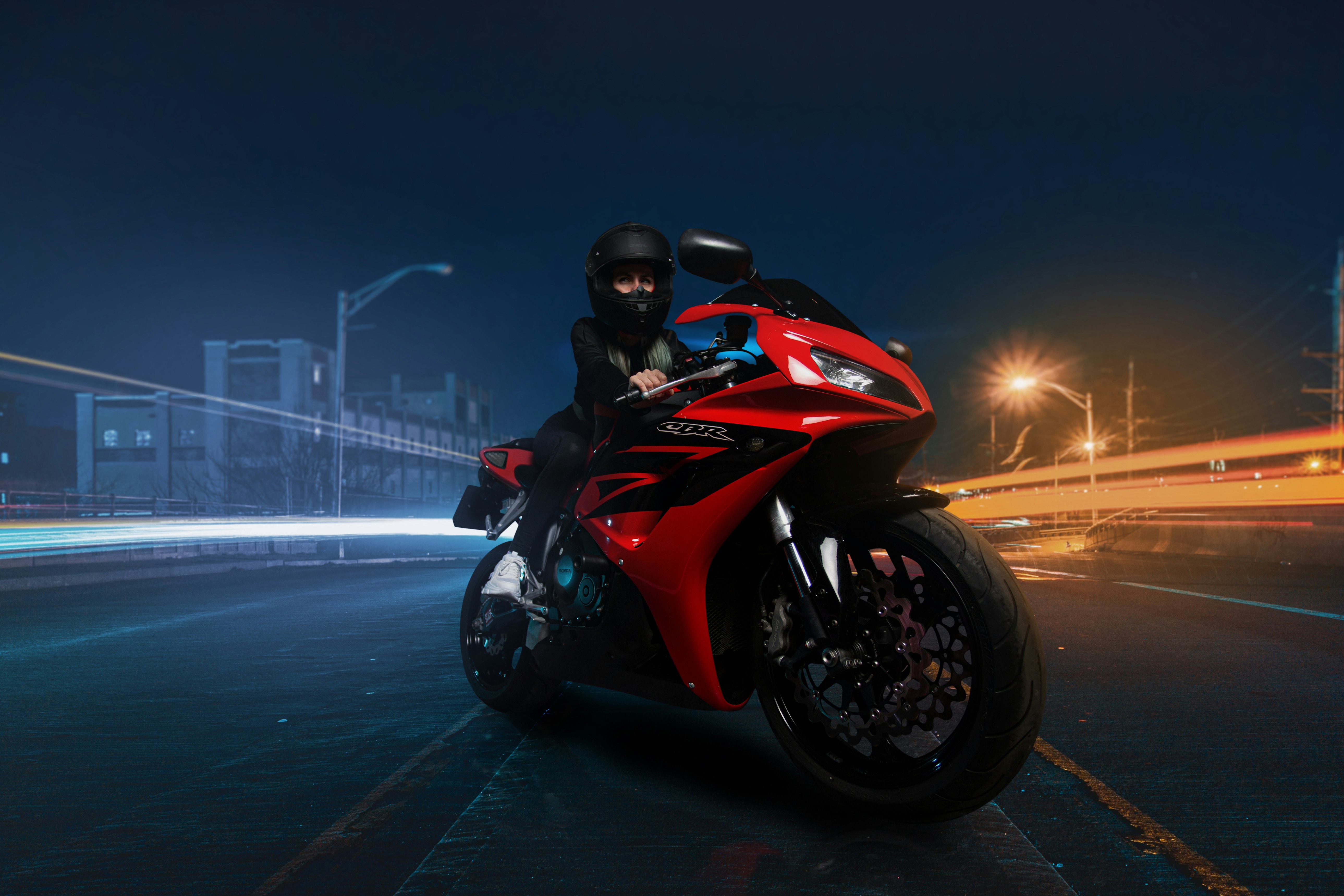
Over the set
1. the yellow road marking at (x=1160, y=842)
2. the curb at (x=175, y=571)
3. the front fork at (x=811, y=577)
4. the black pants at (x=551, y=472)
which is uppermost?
the black pants at (x=551, y=472)

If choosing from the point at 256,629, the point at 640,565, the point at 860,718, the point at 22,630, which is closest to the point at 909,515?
the point at 860,718

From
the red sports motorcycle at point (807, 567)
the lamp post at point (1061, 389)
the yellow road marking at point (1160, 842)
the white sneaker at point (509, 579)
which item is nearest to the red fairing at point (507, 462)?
the white sneaker at point (509, 579)

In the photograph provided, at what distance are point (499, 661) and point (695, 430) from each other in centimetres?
248

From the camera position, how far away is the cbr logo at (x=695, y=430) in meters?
3.49

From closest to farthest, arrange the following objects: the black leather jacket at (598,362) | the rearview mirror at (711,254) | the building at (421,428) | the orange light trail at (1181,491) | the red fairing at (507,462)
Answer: the rearview mirror at (711,254)
the black leather jacket at (598,362)
the red fairing at (507,462)
the orange light trail at (1181,491)
the building at (421,428)

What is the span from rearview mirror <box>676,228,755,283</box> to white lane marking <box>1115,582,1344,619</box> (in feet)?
25.4

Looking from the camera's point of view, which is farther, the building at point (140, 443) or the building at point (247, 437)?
the building at point (140, 443)

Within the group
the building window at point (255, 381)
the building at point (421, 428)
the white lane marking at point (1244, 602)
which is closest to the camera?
the white lane marking at point (1244, 602)

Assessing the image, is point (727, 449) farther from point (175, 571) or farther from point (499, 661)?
point (175, 571)

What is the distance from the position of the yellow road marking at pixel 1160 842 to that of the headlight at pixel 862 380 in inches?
62.4

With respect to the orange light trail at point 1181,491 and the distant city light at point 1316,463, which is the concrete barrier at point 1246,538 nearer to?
the orange light trail at point 1181,491

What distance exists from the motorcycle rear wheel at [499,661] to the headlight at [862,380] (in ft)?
7.80

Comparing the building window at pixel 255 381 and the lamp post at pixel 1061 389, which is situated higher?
the building window at pixel 255 381

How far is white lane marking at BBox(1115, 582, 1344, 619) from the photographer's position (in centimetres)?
893
